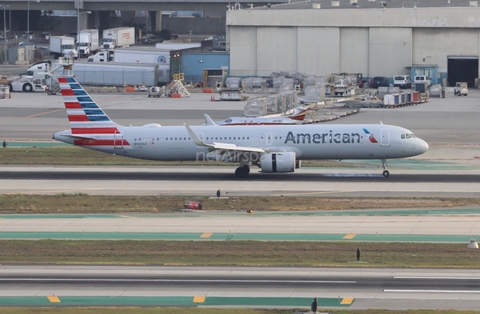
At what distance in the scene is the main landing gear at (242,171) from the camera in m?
63.3

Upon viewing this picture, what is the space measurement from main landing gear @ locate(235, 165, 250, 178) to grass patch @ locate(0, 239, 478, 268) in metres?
19.8

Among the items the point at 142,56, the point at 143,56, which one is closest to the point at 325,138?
the point at 143,56

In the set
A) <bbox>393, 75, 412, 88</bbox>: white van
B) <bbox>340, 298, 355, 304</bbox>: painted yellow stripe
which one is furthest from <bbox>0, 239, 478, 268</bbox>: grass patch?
<bbox>393, 75, 412, 88</bbox>: white van

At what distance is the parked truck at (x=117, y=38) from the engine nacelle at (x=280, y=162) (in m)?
109

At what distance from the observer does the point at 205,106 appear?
110 meters

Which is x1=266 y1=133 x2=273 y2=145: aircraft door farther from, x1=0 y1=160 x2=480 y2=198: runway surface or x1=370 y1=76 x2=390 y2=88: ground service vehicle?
x1=370 y1=76 x2=390 y2=88: ground service vehicle

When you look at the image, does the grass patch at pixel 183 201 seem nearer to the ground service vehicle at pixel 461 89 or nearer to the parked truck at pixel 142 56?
the ground service vehicle at pixel 461 89

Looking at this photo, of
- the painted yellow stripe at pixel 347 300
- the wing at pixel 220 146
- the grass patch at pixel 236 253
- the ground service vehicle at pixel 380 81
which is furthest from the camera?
the ground service vehicle at pixel 380 81

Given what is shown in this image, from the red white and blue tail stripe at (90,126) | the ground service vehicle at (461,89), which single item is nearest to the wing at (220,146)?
the red white and blue tail stripe at (90,126)

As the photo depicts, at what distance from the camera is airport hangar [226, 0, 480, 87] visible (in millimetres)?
122875

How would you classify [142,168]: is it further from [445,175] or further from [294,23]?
[294,23]

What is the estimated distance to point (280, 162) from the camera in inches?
2405

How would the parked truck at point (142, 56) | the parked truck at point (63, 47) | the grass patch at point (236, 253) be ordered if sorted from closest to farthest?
the grass patch at point (236, 253), the parked truck at point (142, 56), the parked truck at point (63, 47)

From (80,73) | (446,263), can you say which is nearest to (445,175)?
(446,263)
